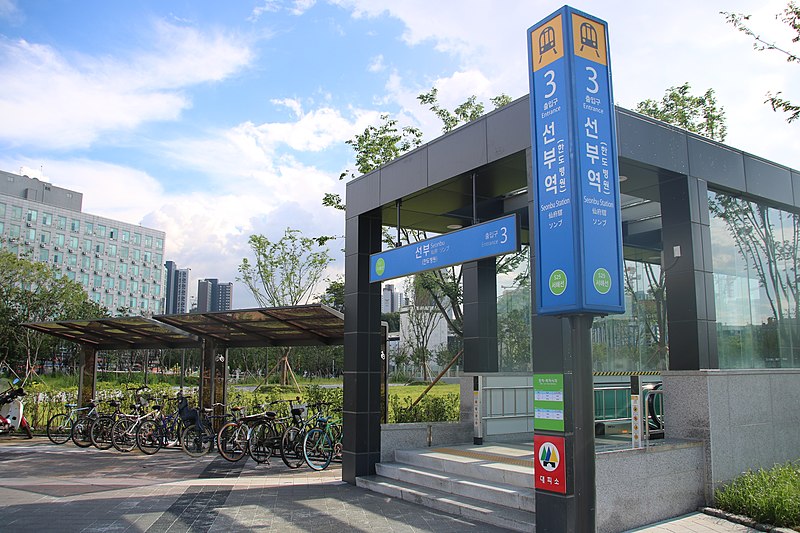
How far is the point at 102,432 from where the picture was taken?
44.3 ft

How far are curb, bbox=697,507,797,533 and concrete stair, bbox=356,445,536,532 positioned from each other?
194 cm

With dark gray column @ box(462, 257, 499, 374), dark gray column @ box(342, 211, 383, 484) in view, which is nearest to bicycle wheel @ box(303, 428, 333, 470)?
dark gray column @ box(342, 211, 383, 484)

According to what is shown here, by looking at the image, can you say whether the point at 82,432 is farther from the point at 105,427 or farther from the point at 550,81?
the point at 550,81

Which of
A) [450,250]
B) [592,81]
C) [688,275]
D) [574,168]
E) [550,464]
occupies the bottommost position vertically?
[550,464]

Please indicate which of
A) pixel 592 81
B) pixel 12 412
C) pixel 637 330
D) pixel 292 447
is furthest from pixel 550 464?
pixel 12 412

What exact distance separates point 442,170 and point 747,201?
445 cm

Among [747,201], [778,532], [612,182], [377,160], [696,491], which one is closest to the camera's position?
[612,182]

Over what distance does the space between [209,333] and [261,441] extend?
331 cm

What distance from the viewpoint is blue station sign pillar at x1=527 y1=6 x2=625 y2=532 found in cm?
495

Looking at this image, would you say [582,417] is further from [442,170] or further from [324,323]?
[324,323]

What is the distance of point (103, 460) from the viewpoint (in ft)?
38.5

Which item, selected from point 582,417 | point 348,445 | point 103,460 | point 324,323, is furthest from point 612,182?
point 103,460

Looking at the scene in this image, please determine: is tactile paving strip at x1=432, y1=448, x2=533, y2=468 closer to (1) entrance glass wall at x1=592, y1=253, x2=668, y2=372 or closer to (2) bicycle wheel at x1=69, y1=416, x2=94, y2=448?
(1) entrance glass wall at x1=592, y1=253, x2=668, y2=372

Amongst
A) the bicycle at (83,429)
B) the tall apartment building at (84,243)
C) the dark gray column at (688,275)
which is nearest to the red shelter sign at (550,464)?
the dark gray column at (688,275)
